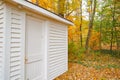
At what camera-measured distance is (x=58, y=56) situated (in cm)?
727

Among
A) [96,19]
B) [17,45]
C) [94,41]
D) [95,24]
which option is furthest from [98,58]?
[17,45]

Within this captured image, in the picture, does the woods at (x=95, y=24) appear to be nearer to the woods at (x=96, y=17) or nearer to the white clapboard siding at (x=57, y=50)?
the woods at (x=96, y=17)

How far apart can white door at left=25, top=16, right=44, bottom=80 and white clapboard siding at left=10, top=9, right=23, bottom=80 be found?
59 centimetres

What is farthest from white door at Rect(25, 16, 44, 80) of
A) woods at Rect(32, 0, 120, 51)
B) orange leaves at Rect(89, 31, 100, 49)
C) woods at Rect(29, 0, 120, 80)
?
orange leaves at Rect(89, 31, 100, 49)

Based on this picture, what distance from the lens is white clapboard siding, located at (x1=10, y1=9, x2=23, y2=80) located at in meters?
4.01

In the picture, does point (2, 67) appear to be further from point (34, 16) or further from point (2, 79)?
point (34, 16)

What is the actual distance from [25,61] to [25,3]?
5.89ft

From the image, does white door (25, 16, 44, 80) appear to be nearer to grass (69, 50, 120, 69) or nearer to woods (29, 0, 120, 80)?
grass (69, 50, 120, 69)

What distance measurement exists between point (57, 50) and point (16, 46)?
3.18 m

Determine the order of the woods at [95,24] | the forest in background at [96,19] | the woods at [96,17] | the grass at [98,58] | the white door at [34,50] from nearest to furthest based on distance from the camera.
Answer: the white door at [34,50], the grass at [98,58], the woods at [95,24], the forest in background at [96,19], the woods at [96,17]

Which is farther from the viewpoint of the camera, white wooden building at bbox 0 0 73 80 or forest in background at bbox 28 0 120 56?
forest in background at bbox 28 0 120 56

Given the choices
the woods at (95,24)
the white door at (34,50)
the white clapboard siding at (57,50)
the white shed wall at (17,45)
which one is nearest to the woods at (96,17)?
the woods at (95,24)

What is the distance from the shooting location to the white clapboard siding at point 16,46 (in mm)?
4012

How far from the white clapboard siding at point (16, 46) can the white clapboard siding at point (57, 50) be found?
1998 mm
